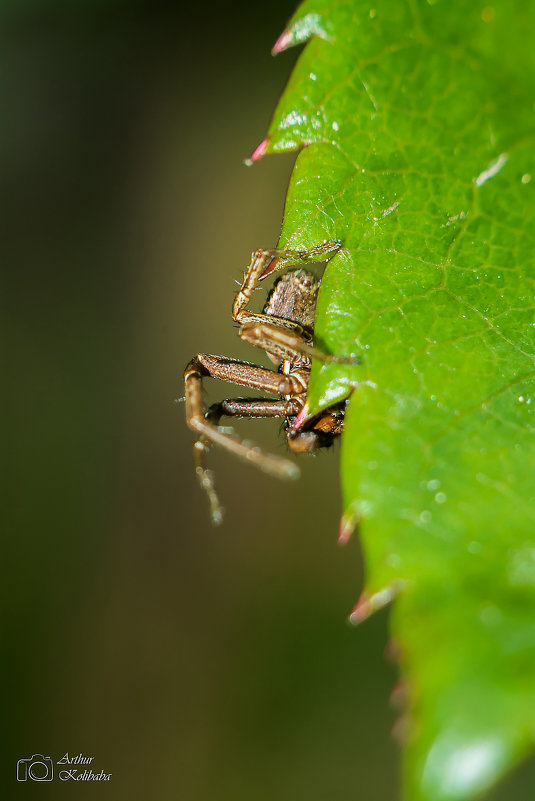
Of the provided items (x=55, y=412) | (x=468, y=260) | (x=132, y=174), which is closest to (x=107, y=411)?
(x=55, y=412)

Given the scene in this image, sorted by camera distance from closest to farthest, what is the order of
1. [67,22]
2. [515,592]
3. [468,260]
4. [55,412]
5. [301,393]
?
[515,592] → [468,260] → [301,393] → [67,22] → [55,412]

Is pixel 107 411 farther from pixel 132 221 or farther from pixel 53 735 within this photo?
pixel 53 735

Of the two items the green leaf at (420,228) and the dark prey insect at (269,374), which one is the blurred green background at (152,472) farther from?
the green leaf at (420,228)

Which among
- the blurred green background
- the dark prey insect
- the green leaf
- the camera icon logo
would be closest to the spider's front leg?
the dark prey insect

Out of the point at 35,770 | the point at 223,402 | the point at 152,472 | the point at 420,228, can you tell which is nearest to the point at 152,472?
the point at 152,472

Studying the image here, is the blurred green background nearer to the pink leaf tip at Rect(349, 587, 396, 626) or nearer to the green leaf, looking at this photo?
the green leaf

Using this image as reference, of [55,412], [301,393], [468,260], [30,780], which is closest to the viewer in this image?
[468,260]

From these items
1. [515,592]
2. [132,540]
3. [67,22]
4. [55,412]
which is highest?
[67,22]
